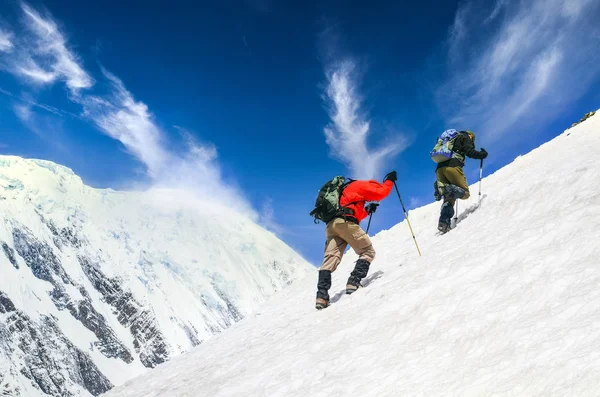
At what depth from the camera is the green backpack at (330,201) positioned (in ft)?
32.2

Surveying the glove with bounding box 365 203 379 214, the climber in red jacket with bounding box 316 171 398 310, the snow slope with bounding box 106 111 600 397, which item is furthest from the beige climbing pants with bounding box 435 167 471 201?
the climber in red jacket with bounding box 316 171 398 310

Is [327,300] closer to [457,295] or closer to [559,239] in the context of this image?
[457,295]

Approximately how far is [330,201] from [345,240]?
3.22ft

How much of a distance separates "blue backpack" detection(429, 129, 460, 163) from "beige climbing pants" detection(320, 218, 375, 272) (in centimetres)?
435

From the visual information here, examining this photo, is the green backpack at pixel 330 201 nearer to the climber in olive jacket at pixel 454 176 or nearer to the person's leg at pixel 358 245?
the person's leg at pixel 358 245

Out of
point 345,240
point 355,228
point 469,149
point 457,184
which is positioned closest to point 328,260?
point 345,240

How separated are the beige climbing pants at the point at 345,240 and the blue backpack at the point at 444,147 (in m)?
4.35

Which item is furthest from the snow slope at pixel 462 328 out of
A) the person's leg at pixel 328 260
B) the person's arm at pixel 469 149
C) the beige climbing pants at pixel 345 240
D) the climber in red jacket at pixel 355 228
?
the person's arm at pixel 469 149

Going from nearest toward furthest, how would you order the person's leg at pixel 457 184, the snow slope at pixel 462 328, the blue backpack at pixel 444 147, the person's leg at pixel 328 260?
the snow slope at pixel 462 328, the person's leg at pixel 328 260, the person's leg at pixel 457 184, the blue backpack at pixel 444 147

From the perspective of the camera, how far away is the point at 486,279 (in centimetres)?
570

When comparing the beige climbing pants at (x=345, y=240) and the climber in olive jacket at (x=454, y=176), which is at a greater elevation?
the climber in olive jacket at (x=454, y=176)

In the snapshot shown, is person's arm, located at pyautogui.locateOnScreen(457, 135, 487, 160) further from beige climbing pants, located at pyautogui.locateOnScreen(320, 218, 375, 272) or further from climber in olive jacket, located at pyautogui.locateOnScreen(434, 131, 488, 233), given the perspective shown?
beige climbing pants, located at pyautogui.locateOnScreen(320, 218, 375, 272)

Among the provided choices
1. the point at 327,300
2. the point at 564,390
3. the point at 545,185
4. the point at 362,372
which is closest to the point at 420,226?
the point at 545,185

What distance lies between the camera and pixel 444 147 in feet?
41.5
